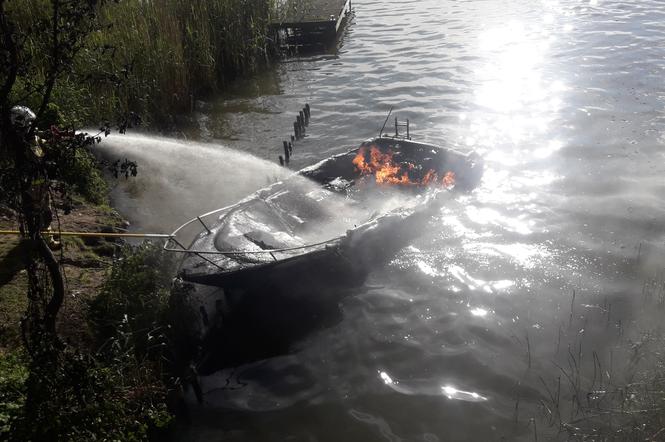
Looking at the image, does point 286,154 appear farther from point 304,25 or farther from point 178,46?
point 304,25

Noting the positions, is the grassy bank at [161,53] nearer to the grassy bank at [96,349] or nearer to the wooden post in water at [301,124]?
the wooden post in water at [301,124]

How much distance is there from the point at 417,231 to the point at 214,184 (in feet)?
14.3

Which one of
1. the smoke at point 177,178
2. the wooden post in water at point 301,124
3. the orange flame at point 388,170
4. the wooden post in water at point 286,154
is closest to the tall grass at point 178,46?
the smoke at point 177,178

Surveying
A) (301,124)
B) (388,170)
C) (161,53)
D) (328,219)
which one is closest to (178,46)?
(161,53)

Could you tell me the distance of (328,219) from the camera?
9.31 m

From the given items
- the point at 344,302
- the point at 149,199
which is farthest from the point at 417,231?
the point at 149,199

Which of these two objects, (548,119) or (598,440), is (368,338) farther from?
(548,119)

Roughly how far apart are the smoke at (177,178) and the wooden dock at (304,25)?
8.58 m

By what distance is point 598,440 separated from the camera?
5.48m

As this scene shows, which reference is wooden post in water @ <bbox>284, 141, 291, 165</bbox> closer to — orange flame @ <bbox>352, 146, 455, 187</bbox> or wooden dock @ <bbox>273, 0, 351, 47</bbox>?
orange flame @ <bbox>352, 146, 455, 187</bbox>

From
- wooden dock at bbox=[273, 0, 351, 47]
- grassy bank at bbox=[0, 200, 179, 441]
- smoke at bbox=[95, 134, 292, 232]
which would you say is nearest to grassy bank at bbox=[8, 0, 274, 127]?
smoke at bbox=[95, 134, 292, 232]

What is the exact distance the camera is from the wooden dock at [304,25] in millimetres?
20459

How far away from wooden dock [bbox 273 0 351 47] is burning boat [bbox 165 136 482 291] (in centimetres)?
1070

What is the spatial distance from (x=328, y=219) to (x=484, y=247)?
250 cm
